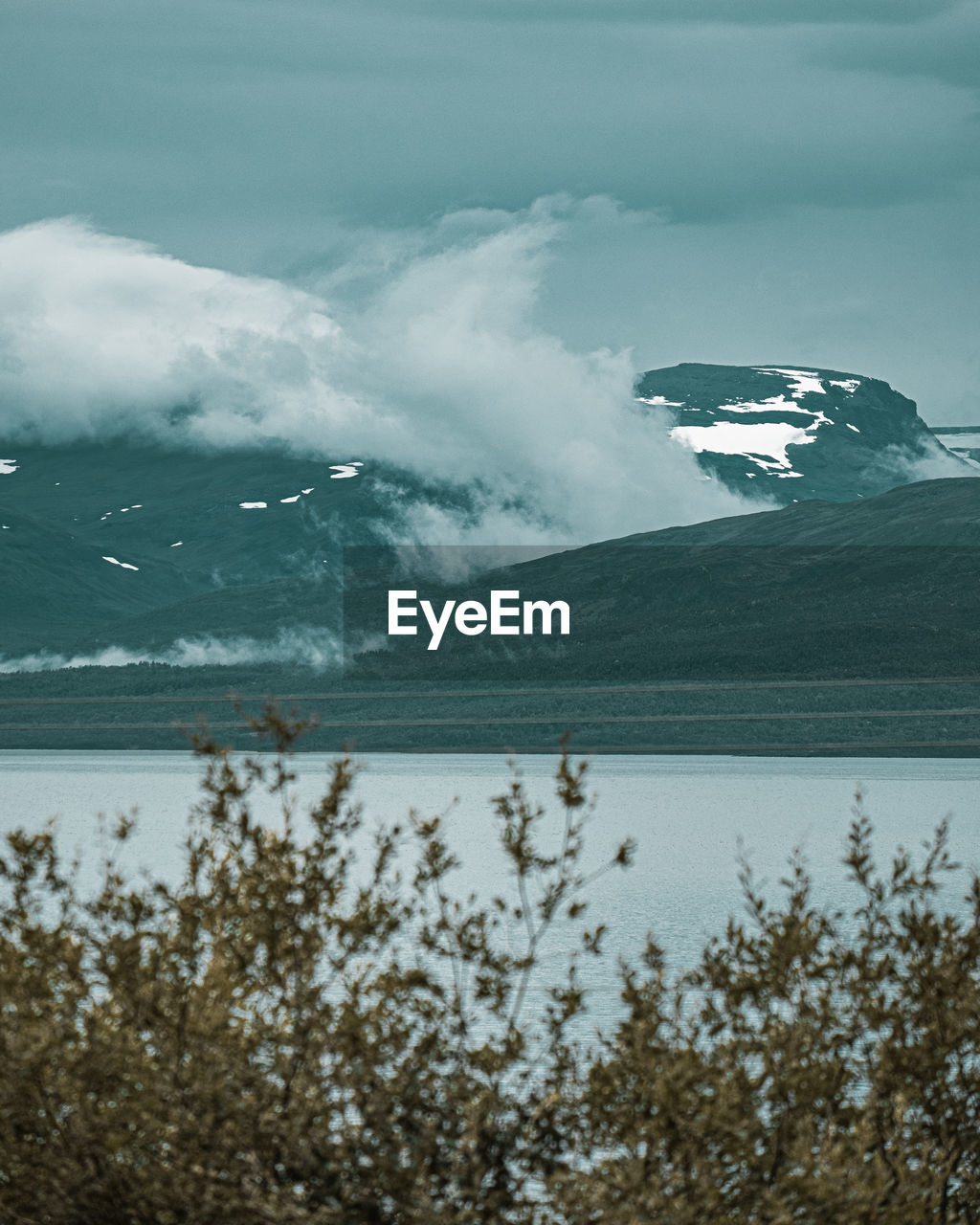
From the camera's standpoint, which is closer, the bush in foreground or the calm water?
the bush in foreground

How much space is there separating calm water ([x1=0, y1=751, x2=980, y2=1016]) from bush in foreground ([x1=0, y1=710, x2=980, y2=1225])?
1.73 ft

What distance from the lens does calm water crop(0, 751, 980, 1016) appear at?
158ft

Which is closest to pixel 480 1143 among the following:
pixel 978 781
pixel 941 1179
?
pixel 941 1179

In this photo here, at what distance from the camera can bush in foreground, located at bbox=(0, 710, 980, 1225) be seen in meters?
7.30

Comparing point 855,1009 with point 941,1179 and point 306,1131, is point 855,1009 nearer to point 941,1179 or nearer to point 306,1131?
point 941,1179

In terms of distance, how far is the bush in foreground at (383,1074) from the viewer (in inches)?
287

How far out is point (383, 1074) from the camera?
8281 mm

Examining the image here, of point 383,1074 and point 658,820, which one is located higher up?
point 383,1074

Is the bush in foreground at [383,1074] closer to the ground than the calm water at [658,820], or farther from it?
farther from it

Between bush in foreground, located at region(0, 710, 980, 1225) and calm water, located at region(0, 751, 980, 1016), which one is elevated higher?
bush in foreground, located at region(0, 710, 980, 1225)

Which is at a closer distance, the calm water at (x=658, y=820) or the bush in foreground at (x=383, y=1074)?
the bush in foreground at (x=383, y=1074)

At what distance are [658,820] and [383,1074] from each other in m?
102

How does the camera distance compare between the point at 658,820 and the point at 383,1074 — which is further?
the point at 658,820

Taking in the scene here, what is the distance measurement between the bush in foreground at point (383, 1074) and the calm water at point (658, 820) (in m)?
0.53
